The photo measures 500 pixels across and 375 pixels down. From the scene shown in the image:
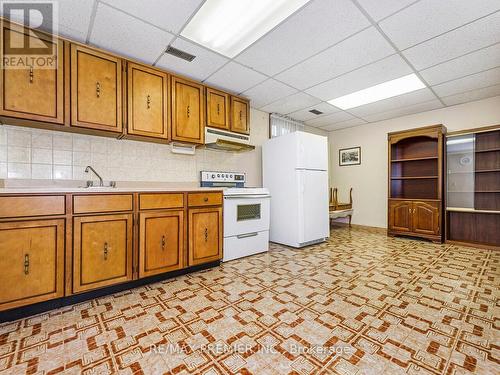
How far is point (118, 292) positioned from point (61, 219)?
86cm

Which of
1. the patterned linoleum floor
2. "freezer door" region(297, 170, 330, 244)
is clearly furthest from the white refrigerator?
the patterned linoleum floor

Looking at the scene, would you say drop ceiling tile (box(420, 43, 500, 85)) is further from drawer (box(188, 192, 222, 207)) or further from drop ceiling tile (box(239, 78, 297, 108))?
drawer (box(188, 192, 222, 207))

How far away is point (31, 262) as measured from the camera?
1.81 m

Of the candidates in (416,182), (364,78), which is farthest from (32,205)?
(416,182)

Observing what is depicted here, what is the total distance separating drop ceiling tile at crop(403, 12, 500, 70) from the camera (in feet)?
7.22

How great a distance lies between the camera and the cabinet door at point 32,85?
2008mm

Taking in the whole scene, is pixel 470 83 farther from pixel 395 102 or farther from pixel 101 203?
pixel 101 203

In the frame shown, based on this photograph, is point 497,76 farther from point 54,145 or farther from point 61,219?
point 54,145

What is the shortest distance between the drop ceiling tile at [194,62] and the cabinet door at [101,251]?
1.84m

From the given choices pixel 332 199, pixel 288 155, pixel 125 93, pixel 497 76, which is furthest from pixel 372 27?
pixel 332 199

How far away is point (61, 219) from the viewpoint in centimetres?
193

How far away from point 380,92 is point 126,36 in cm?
364

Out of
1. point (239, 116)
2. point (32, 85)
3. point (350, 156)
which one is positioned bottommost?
point (350, 156)

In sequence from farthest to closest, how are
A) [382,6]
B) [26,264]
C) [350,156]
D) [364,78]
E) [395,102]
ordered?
[350,156] → [395,102] → [364,78] → [382,6] → [26,264]
